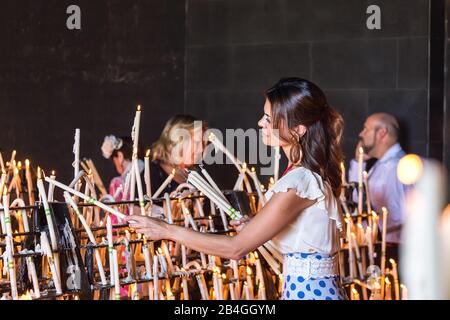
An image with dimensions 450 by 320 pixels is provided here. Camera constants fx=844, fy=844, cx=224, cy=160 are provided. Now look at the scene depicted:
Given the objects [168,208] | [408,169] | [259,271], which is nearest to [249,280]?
[259,271]

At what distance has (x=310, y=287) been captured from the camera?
2.08m

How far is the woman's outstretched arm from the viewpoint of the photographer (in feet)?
6.45

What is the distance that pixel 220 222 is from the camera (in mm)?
3256

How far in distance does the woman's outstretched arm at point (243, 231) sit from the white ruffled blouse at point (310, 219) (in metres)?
0.03

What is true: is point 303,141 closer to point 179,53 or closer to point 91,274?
point 91,274

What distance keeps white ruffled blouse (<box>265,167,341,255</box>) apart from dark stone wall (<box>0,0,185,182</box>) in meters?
3.48

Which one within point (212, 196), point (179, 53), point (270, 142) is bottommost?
point (212, 196)

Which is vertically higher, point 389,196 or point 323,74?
point 323,74

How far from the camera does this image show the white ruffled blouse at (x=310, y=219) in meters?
2.01

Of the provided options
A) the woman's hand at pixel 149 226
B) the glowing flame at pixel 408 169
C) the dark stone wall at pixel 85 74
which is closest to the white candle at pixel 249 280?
the woman's hand at pixel 149 226

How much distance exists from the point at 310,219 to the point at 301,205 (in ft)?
0.16
